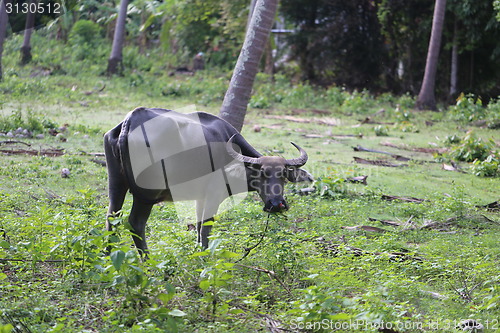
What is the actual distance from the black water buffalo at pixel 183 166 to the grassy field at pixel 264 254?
9.7 inches

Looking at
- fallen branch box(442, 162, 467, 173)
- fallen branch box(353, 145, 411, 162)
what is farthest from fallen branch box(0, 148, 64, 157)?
fallen branch box(442, 162, 467, 173)

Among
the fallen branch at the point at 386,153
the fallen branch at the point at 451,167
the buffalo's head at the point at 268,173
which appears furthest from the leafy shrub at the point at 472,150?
the buffalo's head at the point at 268,173

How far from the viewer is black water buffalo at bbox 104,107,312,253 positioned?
5.31m

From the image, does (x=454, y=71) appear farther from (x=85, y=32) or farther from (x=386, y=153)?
(x=85, y=32)

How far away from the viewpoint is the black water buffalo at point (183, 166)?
17.4 feet

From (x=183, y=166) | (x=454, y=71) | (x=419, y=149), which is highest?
(x=454, y=71)

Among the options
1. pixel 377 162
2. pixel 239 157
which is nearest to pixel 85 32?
pixel 377 162

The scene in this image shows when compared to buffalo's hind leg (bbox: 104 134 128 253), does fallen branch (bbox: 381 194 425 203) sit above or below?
below

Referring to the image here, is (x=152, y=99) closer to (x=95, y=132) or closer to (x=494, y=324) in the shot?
(x=95, y=132)

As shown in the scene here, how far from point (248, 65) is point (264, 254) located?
377 cm

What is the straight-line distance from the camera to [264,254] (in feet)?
18.2

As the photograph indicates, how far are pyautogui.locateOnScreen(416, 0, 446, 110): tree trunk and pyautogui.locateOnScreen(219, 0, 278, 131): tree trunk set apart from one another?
29.7 ft

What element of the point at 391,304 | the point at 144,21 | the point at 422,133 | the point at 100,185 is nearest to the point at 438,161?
the point at 422,133

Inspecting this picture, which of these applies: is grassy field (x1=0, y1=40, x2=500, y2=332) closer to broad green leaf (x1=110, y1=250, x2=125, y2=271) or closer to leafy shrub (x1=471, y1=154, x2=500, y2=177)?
broad green leaf (x1=110, y1=250, x2=125, y2=271)
